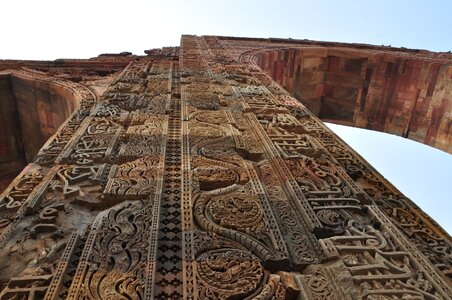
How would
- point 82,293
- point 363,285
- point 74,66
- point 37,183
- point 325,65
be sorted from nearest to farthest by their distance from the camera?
point 82,293 < point 363,285 < point 37,183 < point 74,66 < point 325,65

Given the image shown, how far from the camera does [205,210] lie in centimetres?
264

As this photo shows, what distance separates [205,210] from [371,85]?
7904 millimetres

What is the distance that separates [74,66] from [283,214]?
19.7 ft

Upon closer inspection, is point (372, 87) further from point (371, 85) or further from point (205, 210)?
point (205, 210)

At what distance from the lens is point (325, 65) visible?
10.1 metres

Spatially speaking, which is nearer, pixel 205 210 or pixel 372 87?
pixel 205 210

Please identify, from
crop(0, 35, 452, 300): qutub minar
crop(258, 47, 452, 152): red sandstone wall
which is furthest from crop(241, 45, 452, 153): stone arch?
crop(0, 35, 452, 300): qutub minar

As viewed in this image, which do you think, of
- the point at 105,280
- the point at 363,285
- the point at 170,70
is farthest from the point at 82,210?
the point at 170,70

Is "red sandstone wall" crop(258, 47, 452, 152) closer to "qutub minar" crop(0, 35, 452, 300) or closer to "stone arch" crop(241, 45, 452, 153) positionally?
"stone arch" crop(241, 45, 452, 153)

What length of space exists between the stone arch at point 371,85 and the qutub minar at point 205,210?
161 inches

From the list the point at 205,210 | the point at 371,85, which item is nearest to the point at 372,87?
the point at 371,85

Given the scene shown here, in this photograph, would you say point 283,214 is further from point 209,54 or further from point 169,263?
point 209,54

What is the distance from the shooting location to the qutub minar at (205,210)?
2.02 metres

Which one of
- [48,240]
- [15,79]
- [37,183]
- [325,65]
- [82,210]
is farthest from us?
[325,65]
